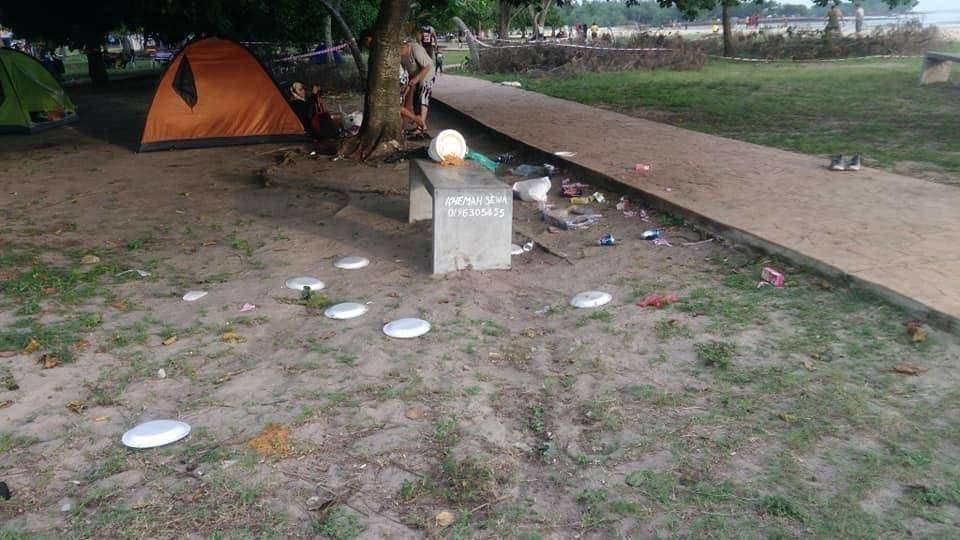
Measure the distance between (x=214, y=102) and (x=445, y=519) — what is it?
33.6 feet

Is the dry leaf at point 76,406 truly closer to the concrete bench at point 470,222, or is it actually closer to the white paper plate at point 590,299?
the concrete bench at point 470,222

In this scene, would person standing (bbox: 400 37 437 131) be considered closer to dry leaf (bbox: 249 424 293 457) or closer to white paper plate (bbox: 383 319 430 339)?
white paper plate (bbox: 383 319 430 339)

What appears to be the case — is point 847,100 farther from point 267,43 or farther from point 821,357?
point 267,43

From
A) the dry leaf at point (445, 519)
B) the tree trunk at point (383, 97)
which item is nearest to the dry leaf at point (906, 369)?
the dry leaf at point (445, 519)

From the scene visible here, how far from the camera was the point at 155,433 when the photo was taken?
11.4ft

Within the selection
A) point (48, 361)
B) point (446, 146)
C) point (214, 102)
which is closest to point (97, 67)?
point (214, 102)

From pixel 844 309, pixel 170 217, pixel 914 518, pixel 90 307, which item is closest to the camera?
pixel 914 518

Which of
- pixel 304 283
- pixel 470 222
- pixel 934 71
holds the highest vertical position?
pixel 934 71

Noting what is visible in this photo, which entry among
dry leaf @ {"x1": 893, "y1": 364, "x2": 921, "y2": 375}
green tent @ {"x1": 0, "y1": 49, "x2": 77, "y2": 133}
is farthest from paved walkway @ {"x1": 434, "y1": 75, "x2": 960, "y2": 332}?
green tent @ {"x1": 0, "y1": 49, "x2": 77, "y2": 133}

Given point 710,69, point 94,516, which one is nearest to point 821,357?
point 94,516

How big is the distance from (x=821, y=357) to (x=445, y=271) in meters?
2.68

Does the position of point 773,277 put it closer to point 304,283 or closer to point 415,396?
point 415,396

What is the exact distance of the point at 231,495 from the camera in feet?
9.99

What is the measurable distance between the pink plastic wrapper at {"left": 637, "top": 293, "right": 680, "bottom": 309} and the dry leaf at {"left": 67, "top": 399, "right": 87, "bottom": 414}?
3.24m
